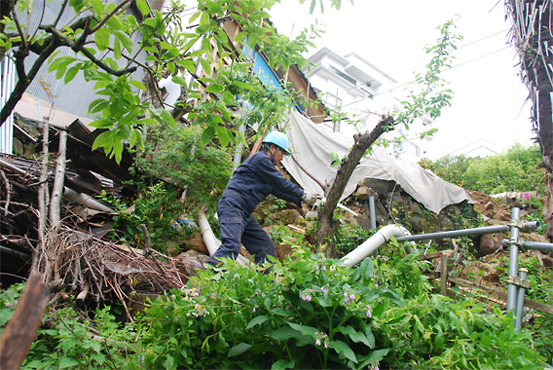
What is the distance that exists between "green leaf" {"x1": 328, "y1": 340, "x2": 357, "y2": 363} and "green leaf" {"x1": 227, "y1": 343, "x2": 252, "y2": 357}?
30 cm

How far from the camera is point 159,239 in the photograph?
471cm

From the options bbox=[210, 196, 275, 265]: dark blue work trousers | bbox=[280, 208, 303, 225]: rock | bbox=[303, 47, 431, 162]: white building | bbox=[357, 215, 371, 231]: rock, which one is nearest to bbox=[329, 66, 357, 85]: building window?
bbox=[303, 47, 431, 162]: white building

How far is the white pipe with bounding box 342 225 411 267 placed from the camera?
268cm

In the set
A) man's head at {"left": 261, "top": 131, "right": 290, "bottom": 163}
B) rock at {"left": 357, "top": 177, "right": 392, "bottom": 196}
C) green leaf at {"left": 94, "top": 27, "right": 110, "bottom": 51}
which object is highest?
rock at {"left": 357, "top": 177, "right": 392, "bottom": 196}

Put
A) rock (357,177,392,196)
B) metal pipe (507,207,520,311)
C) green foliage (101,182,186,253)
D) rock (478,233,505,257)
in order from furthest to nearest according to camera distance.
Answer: rock (357,177,392,196) → rock (478,233,505,257) → green foliage (101,182,186,253) → metal pipe (507,207,520,311)

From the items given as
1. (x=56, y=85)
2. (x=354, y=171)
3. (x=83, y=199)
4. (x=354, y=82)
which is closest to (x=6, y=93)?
(x=83, y=199)

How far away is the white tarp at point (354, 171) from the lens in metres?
7.05

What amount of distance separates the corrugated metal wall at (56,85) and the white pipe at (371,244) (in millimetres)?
5169

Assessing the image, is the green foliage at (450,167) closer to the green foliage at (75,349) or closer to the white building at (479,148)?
the white building at (479,148)

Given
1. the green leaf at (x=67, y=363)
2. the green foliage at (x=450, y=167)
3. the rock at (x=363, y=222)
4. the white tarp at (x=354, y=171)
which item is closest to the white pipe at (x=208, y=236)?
the rock at (x=363, y=222)

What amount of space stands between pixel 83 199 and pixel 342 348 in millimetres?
4198

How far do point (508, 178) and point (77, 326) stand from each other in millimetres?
11966

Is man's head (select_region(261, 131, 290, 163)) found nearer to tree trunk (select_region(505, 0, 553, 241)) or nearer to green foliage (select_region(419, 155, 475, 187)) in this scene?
tree trunk (select_region(505, 0, 553, 241))

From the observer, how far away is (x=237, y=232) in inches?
130
